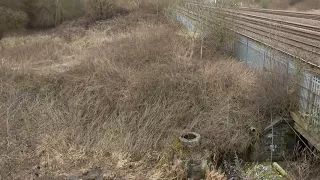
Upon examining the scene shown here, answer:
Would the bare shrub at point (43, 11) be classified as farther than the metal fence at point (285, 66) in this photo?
Yes

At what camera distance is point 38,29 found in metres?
29.1

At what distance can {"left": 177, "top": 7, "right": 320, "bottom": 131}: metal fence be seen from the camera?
28.0 feet

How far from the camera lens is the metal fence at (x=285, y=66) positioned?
8.52 meters

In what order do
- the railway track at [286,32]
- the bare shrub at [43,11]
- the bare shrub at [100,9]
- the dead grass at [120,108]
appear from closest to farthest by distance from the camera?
1. the dead grass at [120,108]
2. the railway track at [286,32]
3. the bare shrub at [43,11]
4. the bare shrub at [100,9]

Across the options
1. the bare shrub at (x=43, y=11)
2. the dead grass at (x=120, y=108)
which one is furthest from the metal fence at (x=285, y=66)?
the bare shrub at (x=43, y=11)

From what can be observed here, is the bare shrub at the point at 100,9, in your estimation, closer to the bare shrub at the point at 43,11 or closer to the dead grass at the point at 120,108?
the bare shrub at the point at 43,11

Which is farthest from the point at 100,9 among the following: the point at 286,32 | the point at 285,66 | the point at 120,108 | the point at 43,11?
the point at 285,66

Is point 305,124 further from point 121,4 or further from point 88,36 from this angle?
point 121,4

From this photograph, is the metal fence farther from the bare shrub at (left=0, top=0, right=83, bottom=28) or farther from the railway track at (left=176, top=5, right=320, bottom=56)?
the bare shrub at (left=0, top=0, right=83, bottom=28)

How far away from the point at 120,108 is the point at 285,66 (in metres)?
5.97

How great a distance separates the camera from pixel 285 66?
1023cm

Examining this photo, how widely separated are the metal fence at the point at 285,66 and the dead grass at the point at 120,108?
0.64 meters

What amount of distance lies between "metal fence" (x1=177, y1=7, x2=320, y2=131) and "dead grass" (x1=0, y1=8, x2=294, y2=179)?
64 centimetres

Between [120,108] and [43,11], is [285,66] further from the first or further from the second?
[43,11]
